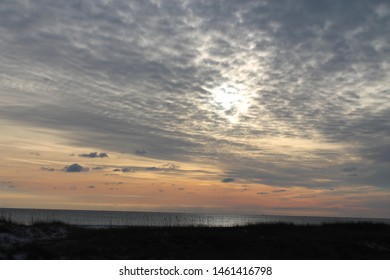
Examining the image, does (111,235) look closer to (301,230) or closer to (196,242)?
(196,242)

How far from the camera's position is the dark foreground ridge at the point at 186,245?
2392cm

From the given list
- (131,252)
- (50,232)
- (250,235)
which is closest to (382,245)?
(250,235)

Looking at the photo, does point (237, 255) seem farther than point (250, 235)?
No

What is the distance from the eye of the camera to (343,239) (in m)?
32.3

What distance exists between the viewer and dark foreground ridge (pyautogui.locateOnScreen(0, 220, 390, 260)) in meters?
23.9

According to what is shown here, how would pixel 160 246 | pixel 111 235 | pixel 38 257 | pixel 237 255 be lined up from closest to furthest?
pixel 38 257 → pixel 237 255 → pixel 160 246 → pixel 111 235

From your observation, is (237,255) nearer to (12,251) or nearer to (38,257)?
(38,257)

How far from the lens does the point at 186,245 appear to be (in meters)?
26.9

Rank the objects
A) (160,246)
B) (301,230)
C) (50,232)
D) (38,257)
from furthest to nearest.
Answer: (301,230)
(50,232)
(160,246)
(38,257)

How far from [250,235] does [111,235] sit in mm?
11787
